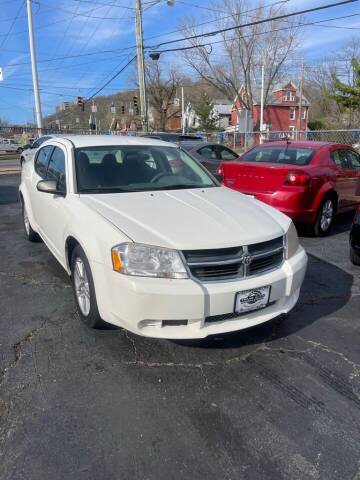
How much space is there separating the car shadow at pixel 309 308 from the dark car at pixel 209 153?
236 inches

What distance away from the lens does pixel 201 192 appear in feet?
12.7

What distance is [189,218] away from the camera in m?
3.10

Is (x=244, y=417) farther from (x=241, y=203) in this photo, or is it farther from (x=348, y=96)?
(x=348, y=96)

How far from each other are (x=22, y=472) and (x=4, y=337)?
1474 mm

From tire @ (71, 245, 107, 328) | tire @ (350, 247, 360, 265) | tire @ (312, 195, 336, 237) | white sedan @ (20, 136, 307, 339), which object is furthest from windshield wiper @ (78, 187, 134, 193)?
tire @ (312, 195, 336, 237)

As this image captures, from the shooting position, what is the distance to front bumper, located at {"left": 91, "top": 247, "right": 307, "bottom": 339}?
8.66 feet

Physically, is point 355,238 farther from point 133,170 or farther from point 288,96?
point 288,96

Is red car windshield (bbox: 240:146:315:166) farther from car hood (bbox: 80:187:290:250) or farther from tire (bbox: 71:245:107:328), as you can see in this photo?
tire (bbox: 71:245:107:328)

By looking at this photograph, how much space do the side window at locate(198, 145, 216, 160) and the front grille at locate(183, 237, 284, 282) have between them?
837cm

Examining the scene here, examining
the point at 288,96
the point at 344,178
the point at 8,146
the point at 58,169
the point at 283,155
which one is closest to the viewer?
the point at 58,169

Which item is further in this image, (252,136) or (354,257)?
(252,136)

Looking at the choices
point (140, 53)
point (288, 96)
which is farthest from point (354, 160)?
point (288, 96)

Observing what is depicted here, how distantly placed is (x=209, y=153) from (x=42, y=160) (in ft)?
22.3

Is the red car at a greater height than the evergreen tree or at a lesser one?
lesser
